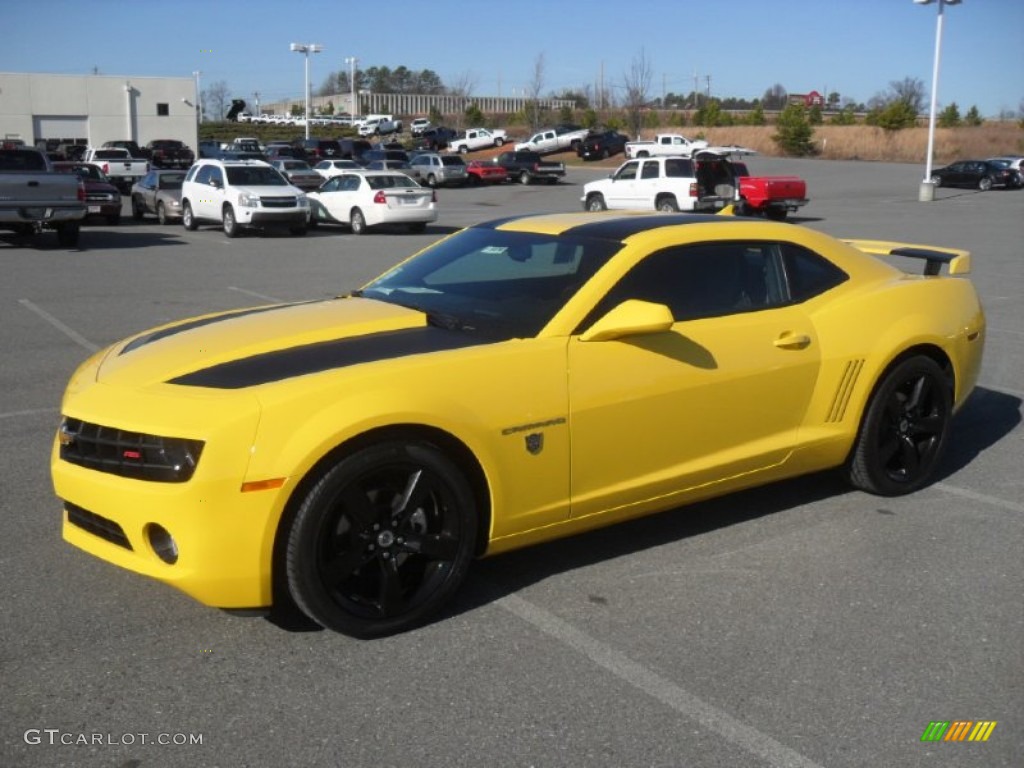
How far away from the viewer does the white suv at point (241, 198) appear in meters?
23.5

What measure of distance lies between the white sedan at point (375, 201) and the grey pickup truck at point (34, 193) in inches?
275

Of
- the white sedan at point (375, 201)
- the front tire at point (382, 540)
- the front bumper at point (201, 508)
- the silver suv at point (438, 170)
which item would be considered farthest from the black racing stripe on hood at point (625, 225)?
the silver suv at point (438, 170)

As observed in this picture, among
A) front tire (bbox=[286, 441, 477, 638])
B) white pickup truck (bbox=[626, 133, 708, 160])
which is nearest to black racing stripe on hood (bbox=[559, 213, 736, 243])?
front tire (bbox=[286, 441, 477, 638])

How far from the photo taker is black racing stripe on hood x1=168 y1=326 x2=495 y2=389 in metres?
3.91

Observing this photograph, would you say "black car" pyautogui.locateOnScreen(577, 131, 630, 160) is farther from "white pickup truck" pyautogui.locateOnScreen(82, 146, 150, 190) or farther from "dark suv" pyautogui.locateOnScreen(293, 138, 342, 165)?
"white pickup truck" pyautogui.locateOnScreen(82, 146, 150, 190)

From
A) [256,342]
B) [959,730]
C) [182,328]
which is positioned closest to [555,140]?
[182,328]

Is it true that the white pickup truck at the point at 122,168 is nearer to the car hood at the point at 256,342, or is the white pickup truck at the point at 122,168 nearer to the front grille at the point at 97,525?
the car hood at the point at 256,342

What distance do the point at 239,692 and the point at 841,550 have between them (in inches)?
109

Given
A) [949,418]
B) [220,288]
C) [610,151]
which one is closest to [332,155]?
[610,151]

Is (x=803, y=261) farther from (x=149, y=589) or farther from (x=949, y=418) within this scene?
(x=149, y=589)

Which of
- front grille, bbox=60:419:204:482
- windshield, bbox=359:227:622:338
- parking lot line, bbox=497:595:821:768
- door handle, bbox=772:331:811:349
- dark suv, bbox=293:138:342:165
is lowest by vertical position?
parking lot line, bbox=497:595:821:768

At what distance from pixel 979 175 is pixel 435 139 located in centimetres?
3901

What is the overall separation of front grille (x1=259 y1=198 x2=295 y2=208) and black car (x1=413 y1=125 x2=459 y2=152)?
161 ft

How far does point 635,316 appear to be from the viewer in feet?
14.3
